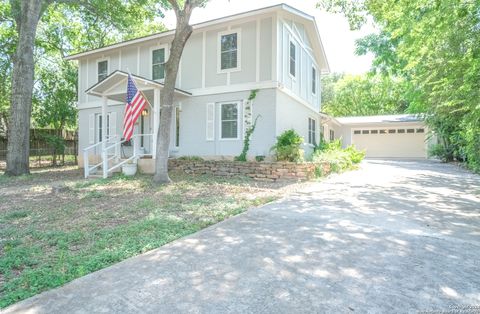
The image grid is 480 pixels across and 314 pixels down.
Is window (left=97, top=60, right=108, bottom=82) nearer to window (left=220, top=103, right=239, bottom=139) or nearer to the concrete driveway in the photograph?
window (left=220, top=103, right=239, bottom=139)

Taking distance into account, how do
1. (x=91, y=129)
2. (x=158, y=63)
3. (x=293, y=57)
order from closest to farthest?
(x=293, y=57) < (x=158, y=63) < (x=91, y=129)

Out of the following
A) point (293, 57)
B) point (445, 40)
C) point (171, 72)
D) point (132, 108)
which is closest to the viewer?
point (445, 40)

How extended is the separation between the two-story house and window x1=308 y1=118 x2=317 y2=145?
5.29ft

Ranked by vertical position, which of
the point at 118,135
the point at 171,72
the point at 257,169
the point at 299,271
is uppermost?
the point at 171,72

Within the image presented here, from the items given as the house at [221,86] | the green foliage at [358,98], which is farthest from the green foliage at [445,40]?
the green foliage at [358,98]

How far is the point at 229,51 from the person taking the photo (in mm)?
12281

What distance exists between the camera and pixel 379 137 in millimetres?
26562

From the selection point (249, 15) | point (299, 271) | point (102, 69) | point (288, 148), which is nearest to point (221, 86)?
point (249, 15)

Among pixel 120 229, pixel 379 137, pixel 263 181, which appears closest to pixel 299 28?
pixel 263 181

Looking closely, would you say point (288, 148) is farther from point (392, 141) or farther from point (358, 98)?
point (358, 98)

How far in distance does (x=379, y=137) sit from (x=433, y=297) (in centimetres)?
2605

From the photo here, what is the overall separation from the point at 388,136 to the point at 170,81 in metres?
21.8

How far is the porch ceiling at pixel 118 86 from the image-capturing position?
11594 millimetres

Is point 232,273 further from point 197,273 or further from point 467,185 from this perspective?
point 467,185
